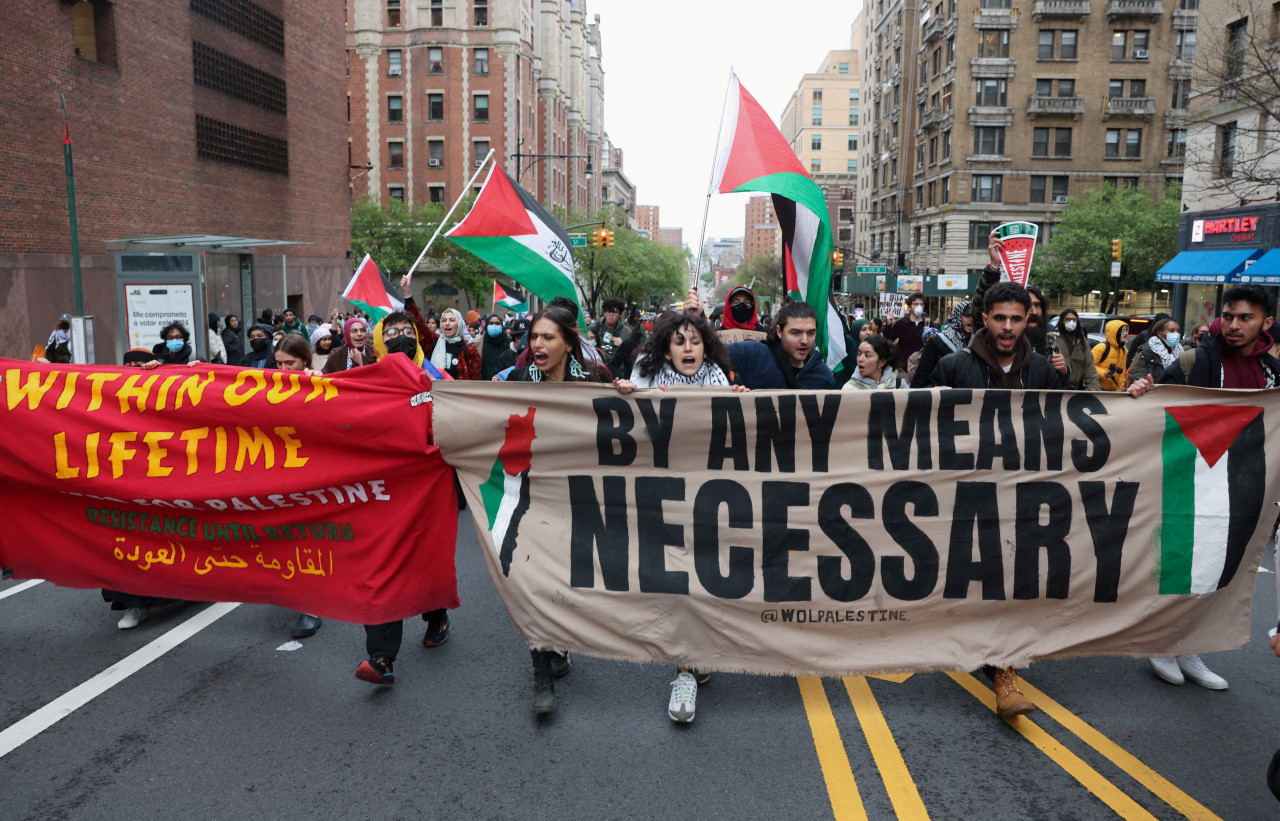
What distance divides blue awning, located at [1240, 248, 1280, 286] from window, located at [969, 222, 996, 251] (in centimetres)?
3257

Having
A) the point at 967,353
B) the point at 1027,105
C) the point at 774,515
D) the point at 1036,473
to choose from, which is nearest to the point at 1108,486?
the point at 1036,473

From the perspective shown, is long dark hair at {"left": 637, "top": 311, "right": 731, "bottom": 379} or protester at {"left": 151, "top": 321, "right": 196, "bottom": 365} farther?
protester at {"left": 151, "top": 321, "right": 196, "bottom": 365}

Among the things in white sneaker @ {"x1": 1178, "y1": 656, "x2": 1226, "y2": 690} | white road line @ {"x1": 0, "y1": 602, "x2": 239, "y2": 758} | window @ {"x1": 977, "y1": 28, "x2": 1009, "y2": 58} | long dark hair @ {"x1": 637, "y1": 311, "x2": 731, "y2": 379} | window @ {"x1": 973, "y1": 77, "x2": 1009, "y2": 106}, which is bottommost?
white road line @ {"x1": 0, "y1": 602, "x2": 239, "y2": 758}

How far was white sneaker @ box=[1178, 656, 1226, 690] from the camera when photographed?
4.61 meters

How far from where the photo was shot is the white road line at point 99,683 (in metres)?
4.11

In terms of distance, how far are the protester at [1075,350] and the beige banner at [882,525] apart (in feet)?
15.0

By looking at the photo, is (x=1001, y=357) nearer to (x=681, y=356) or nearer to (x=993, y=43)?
(x=681, y=356)

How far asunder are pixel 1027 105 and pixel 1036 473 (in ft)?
190

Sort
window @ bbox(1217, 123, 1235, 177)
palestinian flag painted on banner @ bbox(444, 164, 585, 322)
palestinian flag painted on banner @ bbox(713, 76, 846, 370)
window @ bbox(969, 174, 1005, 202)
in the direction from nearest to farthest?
1. palestinian flag painted on banner @ bbox(713, 76, 846, 370)
2. palestinian flag painted on banner @ bbox(444, 164, 585, 322)
3. window @ bbox(1217, 123, 1235, 177)
4. window @ bbox(969, 174, 1005, 202)

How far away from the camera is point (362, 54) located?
59719 mm

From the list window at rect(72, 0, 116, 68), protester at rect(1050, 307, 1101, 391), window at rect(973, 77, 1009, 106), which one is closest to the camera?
protester at rect(1050, 307, 1101, 391)

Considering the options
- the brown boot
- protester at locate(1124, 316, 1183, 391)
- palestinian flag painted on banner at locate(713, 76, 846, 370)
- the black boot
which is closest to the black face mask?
palestinian flag painted on banner at locate(713, 76, 846, 370)

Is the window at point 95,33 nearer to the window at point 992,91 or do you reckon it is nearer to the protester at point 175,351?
the protester at point 175,351

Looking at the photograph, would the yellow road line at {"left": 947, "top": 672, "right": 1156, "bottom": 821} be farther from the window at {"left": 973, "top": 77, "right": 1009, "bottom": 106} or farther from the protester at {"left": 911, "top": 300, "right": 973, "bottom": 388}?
the window at {"left": 973, "top": 77, "right": 1009, "bottom": 106}
